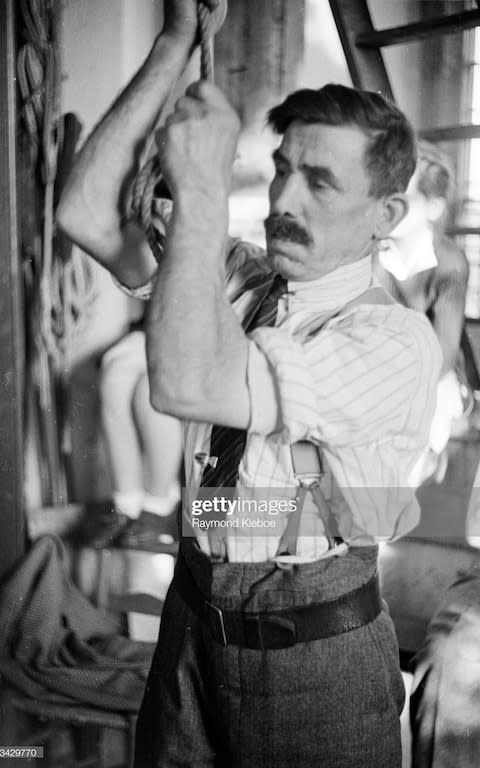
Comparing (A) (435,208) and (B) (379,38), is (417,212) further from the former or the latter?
(B) (379,38)

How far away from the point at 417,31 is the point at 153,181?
437mm

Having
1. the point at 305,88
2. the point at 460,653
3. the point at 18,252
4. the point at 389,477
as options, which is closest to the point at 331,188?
the point at 305,88

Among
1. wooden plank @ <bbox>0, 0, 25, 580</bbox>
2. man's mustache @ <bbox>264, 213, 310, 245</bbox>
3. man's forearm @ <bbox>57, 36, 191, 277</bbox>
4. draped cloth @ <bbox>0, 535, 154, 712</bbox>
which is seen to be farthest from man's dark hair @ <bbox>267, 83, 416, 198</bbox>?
draped cloth @ <bbox>0, 535, 154, 712</bbox>

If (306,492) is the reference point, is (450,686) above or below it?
below

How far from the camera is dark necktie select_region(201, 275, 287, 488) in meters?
1.13

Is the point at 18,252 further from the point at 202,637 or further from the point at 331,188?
the point at 202,637

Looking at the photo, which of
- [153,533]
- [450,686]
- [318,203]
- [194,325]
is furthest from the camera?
[153,533]

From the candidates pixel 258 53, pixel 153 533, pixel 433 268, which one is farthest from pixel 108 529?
pixel 258 53

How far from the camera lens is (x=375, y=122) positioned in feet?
3.60

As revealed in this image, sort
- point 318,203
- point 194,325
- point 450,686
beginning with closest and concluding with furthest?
point 194,325 < point 318,203 < point 450,686

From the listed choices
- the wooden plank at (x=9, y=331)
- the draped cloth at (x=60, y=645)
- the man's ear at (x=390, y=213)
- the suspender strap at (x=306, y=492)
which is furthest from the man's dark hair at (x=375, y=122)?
the draped cloth at (x=60, y=645)

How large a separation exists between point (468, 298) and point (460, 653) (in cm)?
54

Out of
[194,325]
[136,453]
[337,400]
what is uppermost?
[194,325]

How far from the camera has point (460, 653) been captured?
120 cm
